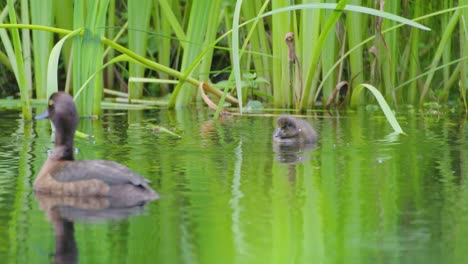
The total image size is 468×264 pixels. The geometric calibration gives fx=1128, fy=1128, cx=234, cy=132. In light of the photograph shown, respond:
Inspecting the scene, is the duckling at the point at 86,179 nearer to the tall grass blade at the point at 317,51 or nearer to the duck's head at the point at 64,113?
the duck's head at the point at 64,113

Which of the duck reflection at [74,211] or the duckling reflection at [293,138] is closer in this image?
the duck reflection at [74,211]

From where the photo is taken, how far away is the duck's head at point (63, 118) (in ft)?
20.3

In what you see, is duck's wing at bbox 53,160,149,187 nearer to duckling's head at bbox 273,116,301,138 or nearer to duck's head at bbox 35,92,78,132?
duck's head at bbox 35,92,78,132

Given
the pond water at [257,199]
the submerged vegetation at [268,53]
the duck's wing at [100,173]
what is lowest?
the pond water at [257,199]

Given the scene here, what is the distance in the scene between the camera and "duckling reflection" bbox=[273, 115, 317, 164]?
784cm

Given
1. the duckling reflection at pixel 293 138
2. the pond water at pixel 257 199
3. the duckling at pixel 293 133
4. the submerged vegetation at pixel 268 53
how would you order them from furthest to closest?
1. the submerged vegetation at pixel 268 53
2. the duckling at pixel 293 133
3. the duckling reflection at pixel 293 138
4. the pond water at pixel 257 199

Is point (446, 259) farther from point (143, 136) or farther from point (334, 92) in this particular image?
point (334, 92)

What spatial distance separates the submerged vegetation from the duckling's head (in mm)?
554

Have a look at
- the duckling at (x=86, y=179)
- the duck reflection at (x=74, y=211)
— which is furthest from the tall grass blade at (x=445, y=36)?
the duck reflection at (x=74, y=211)

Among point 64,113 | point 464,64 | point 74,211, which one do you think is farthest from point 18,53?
point 464,64

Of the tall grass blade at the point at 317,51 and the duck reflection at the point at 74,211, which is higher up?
A: the tall grass blade at the point at 317,51

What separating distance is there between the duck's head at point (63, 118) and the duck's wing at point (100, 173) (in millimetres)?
353

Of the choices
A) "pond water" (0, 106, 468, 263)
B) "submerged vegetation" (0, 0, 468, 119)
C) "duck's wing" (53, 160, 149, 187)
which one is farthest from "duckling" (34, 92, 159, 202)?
"submerged vegetation" (0, 0, 468, 119)

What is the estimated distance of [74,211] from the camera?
5301 millimetres
